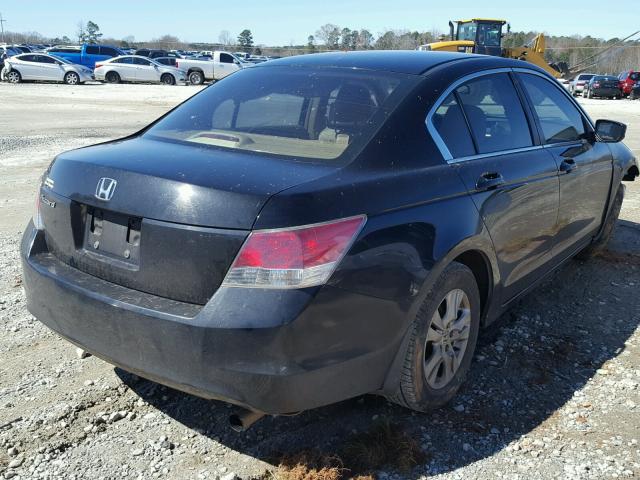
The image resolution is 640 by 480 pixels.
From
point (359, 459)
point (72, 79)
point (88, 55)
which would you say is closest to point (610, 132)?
point (359, 459)

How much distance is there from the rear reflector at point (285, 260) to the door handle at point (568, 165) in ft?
7.67

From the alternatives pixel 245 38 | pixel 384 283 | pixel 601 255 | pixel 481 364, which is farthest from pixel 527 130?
pixel 245 38

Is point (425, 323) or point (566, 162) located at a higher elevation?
point (566, 162)

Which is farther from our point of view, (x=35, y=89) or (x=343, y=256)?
(x=35, y=89)

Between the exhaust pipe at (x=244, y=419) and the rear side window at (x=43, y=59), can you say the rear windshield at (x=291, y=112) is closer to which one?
the exhaust pipe at (x=244, y=419)

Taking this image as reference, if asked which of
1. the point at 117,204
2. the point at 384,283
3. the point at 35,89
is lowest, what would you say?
the point at 35,89

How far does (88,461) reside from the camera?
2791 mm

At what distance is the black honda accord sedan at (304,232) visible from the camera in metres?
2.41

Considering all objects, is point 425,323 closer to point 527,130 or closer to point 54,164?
point 527,130

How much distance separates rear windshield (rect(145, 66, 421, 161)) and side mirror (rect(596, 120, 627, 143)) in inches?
93.9

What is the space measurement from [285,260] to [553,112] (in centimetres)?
288

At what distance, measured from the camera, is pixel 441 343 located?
3.15m

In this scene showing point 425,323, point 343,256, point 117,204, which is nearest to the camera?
point 343,256

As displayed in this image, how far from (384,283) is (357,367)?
1.19 feet
